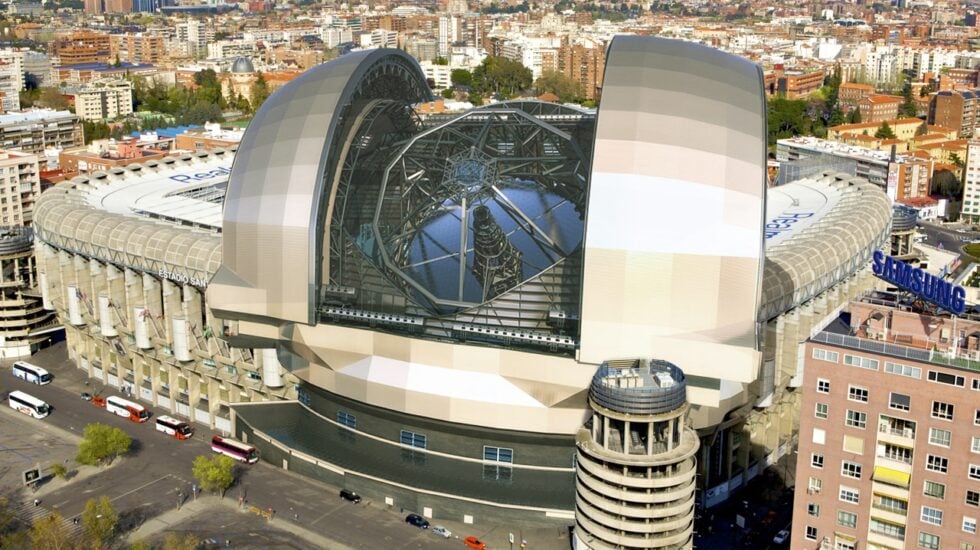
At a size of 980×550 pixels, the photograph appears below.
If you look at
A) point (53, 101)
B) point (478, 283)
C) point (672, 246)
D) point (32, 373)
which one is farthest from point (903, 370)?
point (53, 101)

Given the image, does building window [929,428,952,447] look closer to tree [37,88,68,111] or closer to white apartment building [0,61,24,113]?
white apartment building [0,61,24,113]

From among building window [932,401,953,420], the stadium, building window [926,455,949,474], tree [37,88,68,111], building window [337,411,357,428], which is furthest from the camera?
tree [37,88,68,111]

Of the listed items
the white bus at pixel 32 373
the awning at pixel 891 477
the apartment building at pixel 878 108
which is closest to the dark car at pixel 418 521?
the awning at pixel 891 477

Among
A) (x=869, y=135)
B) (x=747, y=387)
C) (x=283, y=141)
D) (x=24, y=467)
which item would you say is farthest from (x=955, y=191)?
(x=24, y=467)

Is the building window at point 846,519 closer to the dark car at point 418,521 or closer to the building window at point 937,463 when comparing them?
the building window at point 937,463

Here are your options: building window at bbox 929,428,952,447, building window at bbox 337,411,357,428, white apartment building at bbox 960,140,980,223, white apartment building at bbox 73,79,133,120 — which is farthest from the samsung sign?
white apartment building at bbox 73,79,133,120

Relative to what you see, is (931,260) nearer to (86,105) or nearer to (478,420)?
(478,420)
